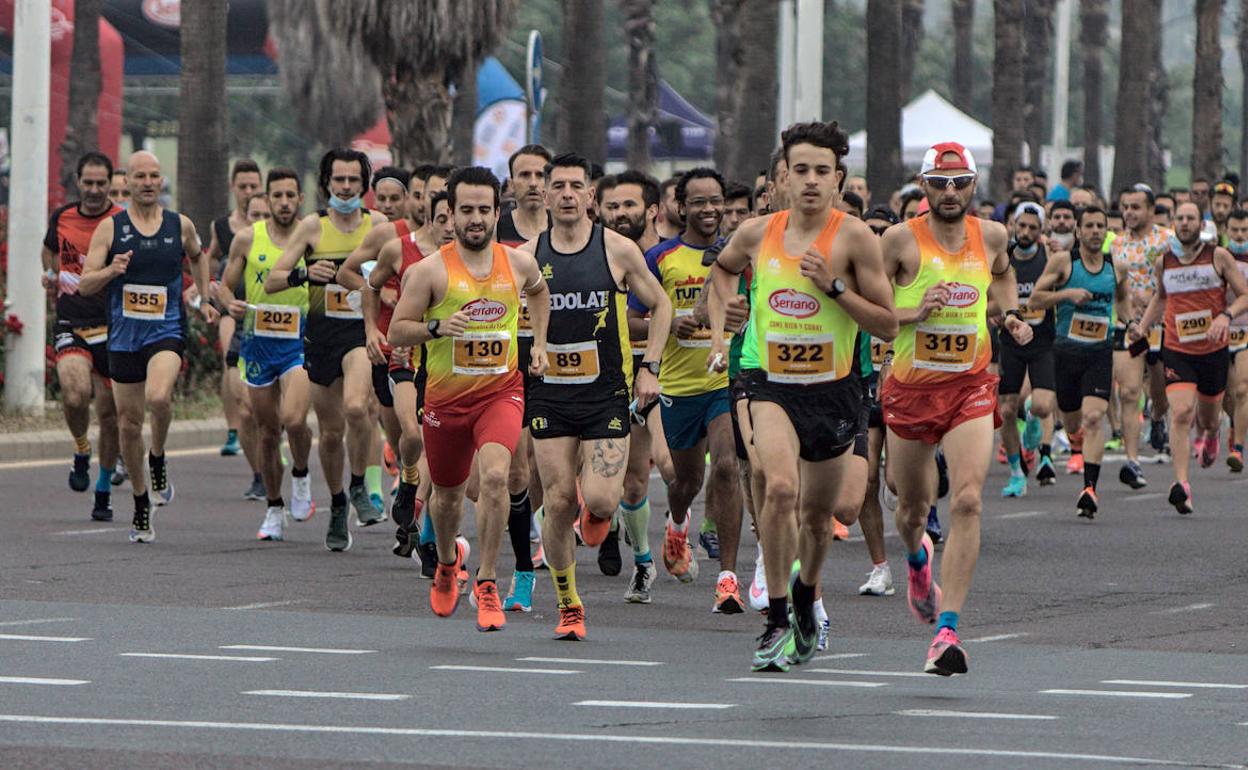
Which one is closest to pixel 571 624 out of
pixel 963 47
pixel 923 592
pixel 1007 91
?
pixel 923 592

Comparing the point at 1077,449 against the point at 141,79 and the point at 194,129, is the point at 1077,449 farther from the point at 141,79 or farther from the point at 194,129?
the point at 141,79

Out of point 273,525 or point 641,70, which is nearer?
point 273,525

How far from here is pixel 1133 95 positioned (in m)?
40.4

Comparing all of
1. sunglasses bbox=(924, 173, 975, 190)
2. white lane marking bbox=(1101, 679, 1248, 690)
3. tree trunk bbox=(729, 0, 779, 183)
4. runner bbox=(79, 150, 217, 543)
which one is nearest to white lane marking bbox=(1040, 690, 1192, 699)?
white lane marking bbox=(1101, 679, 1248, 690)

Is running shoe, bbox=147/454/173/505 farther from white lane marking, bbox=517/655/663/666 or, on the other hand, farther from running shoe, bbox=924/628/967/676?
running shoe, bbox=924/628/967/676

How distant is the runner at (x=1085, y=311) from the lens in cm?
1955

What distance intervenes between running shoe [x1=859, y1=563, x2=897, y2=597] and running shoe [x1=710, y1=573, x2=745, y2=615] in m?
1.16

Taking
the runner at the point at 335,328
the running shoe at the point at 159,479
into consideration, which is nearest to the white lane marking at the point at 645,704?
the runner at the point at 335,328

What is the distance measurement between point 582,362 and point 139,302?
510 cm

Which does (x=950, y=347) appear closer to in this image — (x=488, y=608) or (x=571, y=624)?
(x=571, y=624)

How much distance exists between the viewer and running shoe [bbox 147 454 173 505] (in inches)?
663

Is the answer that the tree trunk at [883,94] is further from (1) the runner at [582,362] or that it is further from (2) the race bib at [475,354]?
(2) the race bib at [475,354]

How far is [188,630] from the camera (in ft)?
38.8

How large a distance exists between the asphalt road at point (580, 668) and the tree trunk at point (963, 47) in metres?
47.3
